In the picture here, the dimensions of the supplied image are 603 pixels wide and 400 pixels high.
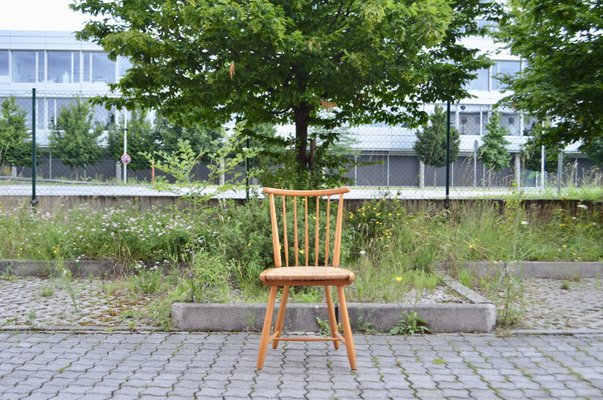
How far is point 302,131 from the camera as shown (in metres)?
9.45

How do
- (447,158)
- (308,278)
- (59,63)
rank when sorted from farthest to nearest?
(59,63), (447,158), (308,278)

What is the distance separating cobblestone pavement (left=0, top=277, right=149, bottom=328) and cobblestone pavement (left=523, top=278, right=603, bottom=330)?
3.63 meters

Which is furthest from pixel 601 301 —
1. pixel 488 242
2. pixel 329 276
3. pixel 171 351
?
pixel 171 351

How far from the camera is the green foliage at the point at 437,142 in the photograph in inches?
409

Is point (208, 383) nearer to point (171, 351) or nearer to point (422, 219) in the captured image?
point (171, 351)

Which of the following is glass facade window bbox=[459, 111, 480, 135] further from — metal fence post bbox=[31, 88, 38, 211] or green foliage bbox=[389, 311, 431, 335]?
green foliage bbox=[389, 311, 431, 335]

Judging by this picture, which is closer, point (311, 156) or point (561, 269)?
point (561, 269)

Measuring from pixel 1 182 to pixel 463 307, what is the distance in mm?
9718

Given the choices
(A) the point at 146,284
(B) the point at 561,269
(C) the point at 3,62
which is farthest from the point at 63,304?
(C) the point at 3,62

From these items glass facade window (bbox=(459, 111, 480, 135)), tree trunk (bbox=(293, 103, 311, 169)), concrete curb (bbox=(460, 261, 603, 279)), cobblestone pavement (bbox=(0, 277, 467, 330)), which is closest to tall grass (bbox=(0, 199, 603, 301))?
concrete curb (bbox=(460, 261, 603, 279))

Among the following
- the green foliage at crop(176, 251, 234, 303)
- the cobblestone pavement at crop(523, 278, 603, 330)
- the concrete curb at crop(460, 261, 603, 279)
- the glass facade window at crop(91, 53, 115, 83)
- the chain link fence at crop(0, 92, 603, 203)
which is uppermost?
the glass facade window at crop(91, 53, 115, 83)

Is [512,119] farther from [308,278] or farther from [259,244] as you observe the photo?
[308,278]

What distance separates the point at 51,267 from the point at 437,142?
630cm

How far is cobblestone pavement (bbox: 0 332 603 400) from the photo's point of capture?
3.62m
